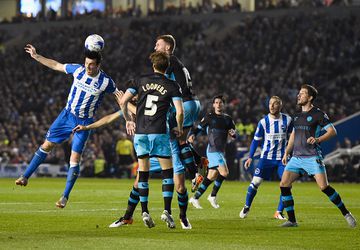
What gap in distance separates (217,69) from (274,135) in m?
27.9

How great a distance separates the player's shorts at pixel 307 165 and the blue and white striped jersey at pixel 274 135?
2365 millimetres

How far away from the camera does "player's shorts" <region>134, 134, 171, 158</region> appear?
12.9 metres

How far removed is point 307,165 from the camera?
1444 cm

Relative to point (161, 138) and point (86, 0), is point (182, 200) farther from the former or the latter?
Answer: point (86, 0)

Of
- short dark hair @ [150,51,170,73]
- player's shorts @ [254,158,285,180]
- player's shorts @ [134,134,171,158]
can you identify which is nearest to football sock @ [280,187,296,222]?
player's shorts @ [254,158,285,180]

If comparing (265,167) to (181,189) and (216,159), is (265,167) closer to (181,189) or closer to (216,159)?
(216,159)

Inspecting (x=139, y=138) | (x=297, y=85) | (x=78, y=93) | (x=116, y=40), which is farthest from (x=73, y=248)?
(x=116, y=40)

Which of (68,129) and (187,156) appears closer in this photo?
(187,156)

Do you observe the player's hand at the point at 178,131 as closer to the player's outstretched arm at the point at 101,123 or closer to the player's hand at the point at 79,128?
the player's outstretched arm at the point at 101,123

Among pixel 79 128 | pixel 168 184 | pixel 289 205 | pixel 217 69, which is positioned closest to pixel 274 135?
pixel 289 205

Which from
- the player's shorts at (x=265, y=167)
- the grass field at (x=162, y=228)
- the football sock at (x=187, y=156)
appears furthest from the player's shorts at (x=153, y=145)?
the player's shorts at (x=265, y=167)

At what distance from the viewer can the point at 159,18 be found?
52.8 meters

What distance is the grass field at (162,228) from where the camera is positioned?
448 inches

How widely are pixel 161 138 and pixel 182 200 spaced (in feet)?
3.67
